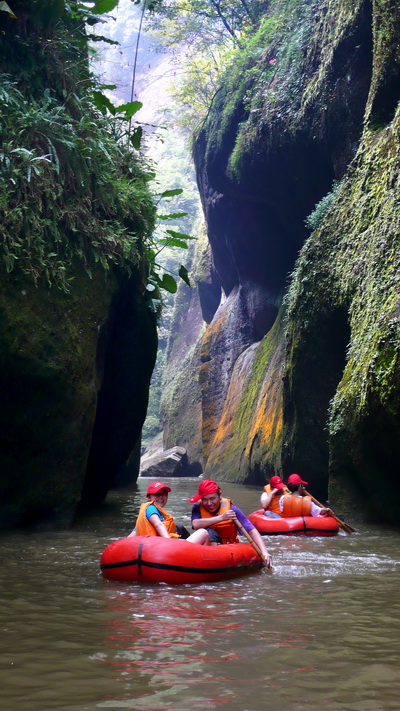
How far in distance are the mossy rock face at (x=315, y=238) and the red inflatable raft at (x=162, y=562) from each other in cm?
425

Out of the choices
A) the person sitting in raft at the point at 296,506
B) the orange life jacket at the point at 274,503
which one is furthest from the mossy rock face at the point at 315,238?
the orange life jacket at the point at 274,503

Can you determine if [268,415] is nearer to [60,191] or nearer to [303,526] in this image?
[303,526]

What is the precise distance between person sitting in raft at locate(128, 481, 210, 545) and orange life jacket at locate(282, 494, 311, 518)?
3.91 meters

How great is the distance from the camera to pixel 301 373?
1390 centimetres

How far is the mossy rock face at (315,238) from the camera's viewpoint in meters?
10.5

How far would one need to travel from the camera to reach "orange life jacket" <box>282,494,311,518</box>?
10.5 metres

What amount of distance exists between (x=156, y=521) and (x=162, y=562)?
68cm

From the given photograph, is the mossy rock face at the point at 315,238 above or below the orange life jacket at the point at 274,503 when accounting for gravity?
above

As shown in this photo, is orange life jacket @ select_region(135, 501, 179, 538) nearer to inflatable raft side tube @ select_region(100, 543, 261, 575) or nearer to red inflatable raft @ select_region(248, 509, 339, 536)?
inflatable raft side tube @ select_region(100, 543, 261, 575)

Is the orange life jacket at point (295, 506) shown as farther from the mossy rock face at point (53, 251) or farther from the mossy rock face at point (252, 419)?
the mossy rock face at point (252, 419)

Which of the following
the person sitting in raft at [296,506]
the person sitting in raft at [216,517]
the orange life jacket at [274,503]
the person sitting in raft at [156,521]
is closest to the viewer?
the person sitting in raft at [156,521]

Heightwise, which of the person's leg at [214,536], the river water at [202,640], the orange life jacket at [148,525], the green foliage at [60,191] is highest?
the green foliage at [60,191]

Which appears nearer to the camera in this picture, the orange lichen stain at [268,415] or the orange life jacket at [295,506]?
the orange life jacket at [295,506]

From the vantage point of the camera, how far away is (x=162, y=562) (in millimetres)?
5809
